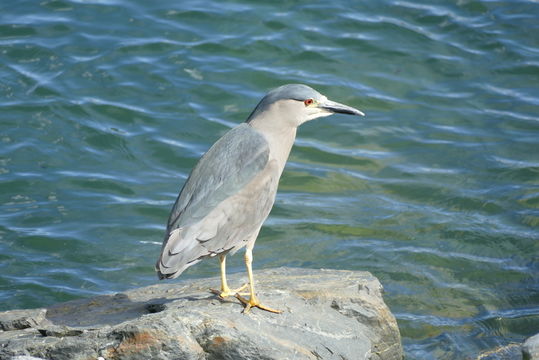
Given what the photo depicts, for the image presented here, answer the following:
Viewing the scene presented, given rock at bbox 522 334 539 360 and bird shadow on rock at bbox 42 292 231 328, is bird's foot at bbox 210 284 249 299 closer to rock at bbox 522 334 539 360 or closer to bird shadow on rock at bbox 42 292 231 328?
bird shadow on rock at bbox 42 292 231 328

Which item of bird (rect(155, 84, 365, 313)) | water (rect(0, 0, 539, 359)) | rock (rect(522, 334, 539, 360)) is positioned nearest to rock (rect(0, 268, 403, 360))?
bird (rect(155, 84, 365, 313))

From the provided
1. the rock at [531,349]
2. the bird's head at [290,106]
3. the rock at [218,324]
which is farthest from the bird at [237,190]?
the rock at [531,349]

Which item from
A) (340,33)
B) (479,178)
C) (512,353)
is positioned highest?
(340,33)

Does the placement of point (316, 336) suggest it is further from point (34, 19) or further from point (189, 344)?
point (34, 19)

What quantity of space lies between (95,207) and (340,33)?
18.5 ft

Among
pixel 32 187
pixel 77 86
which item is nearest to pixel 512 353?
pixel 32 187

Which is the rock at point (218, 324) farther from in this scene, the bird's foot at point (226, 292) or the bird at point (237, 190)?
the bird at point (237, 190)

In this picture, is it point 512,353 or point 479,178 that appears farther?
point 479,178

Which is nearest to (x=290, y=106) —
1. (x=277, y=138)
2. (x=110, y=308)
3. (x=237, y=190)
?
(x=277, y=138)

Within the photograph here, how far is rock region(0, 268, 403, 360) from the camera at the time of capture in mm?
5129

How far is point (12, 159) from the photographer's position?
10.2 metres

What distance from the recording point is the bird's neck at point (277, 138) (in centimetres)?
647

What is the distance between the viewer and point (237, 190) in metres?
6.12

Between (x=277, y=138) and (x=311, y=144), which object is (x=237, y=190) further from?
(x=311, y=144)
